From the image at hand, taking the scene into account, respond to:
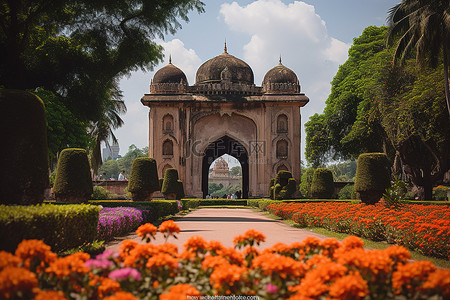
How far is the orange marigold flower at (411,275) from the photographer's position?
2730mm

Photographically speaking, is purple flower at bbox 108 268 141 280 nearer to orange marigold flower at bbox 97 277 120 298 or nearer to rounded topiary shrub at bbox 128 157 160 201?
orange marigold flower at bbox 97 277 120 298

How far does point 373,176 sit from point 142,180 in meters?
9.14

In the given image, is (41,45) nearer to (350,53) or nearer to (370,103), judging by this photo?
(370,103)

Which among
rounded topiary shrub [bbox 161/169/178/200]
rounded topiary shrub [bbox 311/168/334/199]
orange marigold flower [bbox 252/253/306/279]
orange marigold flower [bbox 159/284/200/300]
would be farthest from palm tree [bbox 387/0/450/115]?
orange marigold flower [bbox 159/284/200/300]

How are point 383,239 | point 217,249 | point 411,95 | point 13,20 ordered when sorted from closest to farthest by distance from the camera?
point 217,249, point 383,239, point 13,20, point 411,95

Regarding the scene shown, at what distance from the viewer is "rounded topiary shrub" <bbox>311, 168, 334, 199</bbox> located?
23000 mm

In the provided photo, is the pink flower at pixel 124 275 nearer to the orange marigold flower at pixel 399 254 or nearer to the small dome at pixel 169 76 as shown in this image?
Result: the orange marigold flower at pixel 399 254

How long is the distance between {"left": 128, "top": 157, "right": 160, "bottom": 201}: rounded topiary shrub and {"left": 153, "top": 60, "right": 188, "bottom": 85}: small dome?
18344mm

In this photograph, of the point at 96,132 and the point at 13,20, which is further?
the point at 96,132

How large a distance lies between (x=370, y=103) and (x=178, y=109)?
1493 centimetres

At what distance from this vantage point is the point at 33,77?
17578 millimetres

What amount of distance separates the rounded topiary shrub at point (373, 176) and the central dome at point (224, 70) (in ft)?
68.5

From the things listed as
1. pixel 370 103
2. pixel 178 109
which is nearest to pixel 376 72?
pixel 370 103

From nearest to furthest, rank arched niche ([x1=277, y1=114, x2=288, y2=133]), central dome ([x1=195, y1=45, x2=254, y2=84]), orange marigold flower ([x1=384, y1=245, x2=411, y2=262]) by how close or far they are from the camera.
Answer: orange marigold flower ([x1=384, y1=245, x2=411, y2=262]), arched niche ([x1=277, y1=114, x2=288, y2=133]), central dome ([x1=195, y1=45, x2=254, y2=84])
